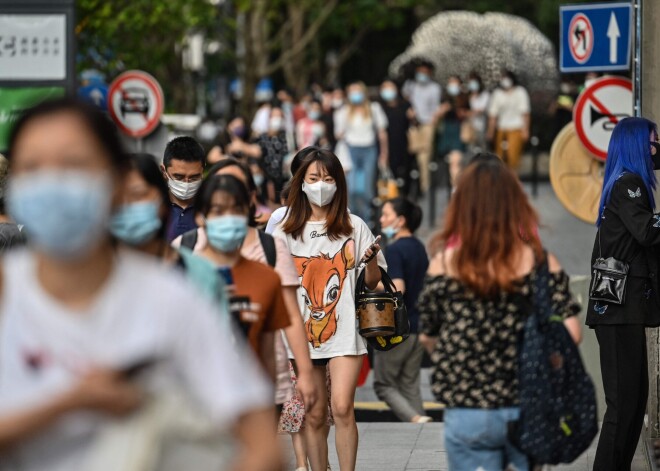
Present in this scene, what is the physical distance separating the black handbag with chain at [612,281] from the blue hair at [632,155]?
11.4 inches

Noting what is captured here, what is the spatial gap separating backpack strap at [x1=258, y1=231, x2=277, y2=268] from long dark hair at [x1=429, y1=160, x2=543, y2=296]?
789mm

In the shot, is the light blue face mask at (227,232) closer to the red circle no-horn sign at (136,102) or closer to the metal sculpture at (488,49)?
the red circle no-horn sign at (136,102)

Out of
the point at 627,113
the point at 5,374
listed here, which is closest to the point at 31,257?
the point at 5,374

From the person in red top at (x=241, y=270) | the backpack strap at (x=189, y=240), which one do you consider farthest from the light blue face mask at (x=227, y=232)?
the backpack strap at (x=189, y=240)

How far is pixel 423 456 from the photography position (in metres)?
9.27

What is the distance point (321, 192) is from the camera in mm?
7785

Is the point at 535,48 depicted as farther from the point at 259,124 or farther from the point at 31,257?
the point at 31,257

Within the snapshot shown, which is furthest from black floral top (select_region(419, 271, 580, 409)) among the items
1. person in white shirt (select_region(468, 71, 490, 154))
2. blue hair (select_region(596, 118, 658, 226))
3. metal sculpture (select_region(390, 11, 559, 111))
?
metal sculpture (select_region(390, 11, 559, 111))

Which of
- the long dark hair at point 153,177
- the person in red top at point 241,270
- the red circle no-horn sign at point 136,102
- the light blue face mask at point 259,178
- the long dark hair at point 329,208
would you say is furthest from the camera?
the red circle no-horn sign at point 136,102

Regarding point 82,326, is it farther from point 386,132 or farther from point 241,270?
point 386,132

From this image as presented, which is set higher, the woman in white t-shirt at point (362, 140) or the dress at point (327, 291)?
the woman in white t-shirt at point (362, 140)

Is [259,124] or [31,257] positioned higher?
[259,124]

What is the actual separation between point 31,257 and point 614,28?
31.3 ft

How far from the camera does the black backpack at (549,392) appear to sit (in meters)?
5.21
